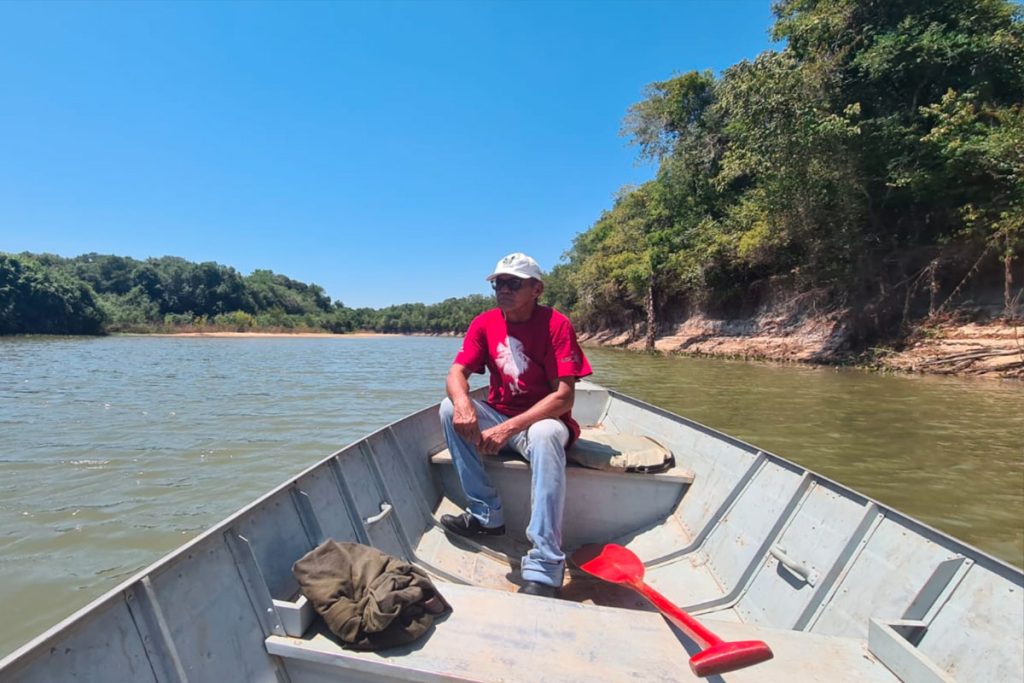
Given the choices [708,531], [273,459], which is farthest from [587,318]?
[708,531]

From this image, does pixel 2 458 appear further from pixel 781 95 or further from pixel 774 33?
pixel 774 33

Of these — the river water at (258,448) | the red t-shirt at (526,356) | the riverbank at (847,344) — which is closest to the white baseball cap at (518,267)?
the red t-shirt at (526,356)

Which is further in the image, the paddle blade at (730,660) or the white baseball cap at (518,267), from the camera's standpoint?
the white baseball cap at (518,267)

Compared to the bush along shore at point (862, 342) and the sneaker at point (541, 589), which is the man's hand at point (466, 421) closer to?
the sneaker at point (541, 589)

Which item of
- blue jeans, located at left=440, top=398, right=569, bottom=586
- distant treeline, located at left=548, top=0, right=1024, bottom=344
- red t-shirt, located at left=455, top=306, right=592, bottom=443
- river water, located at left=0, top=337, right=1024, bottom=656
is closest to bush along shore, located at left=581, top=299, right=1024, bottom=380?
distant treeline, located at left=548, top=0, right=1024, bottom=344

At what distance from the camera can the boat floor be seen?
2637 mm

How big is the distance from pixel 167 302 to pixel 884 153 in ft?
310

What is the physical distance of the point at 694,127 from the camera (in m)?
26.8

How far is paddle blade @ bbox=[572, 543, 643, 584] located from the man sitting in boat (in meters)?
0.37

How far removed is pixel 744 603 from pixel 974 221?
1482 centimetres

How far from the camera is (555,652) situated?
1.55 meters

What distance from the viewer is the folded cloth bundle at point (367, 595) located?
5.13 ft

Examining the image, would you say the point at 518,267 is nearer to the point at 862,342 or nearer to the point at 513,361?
the point at 513,361

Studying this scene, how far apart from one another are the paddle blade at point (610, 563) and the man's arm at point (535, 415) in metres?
0.85
